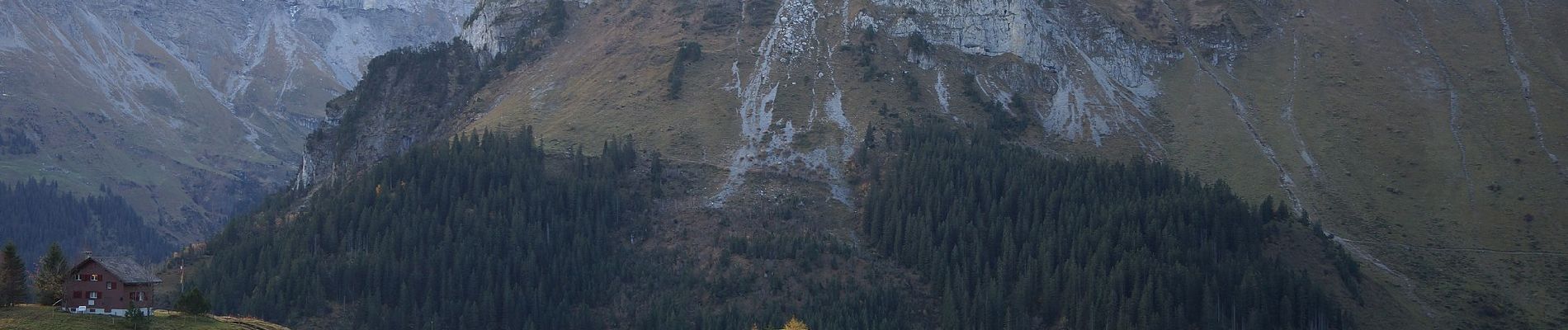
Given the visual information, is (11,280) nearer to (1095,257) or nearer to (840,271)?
(840,271)

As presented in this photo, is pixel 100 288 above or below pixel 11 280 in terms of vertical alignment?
below

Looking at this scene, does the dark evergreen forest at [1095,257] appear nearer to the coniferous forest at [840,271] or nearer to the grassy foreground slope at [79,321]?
the coniferous forest at [840,271]

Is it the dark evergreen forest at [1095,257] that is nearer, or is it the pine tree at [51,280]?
the pine tree at [51,280]

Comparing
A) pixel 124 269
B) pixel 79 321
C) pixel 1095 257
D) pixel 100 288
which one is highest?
pixel 124 269

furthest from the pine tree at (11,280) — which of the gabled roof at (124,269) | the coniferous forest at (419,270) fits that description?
the coniferous forest at (419,270)

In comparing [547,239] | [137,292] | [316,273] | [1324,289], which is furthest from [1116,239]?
[137,292]

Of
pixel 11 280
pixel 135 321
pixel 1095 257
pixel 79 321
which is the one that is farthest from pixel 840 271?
pixel 79 321
